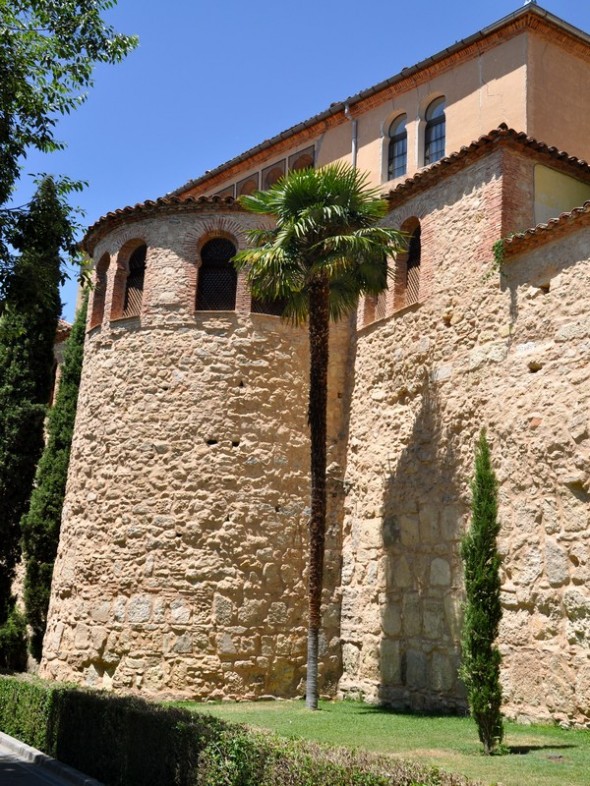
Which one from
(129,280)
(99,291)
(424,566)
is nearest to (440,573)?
(424,566)

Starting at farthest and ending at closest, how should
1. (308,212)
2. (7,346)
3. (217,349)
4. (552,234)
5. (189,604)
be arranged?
(7,346), (217,349), (189,604), (308,212), (552,234)

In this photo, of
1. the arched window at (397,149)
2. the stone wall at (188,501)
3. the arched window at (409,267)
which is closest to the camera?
the stone wall at (188,501)

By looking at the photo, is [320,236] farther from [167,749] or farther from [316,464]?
[167,749]

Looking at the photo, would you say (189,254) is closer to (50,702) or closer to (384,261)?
(384,261)

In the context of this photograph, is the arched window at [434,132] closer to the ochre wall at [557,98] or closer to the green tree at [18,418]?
the ochre wall at [557,98]

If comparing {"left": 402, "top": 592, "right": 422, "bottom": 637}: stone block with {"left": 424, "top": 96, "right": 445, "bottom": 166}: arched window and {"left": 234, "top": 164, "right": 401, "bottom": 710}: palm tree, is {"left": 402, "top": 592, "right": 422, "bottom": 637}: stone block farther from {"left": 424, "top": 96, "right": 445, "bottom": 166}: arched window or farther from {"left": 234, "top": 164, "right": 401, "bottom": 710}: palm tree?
{"left": 424, "top": 96, "right": 445, "bottom": 166}: arched window

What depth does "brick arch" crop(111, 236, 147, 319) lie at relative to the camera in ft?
58.2

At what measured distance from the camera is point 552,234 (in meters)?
13.2

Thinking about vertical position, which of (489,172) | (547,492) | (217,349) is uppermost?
(489,172)

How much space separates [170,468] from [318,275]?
15.1 feet

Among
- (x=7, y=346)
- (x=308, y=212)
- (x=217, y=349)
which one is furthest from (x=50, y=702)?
(x=7, y=346)

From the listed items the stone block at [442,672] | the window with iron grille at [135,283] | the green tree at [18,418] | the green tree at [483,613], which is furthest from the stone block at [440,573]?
the green tree at [18,418]

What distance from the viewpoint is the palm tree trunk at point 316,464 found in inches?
546

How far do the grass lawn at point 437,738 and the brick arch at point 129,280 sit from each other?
7.68 meters
